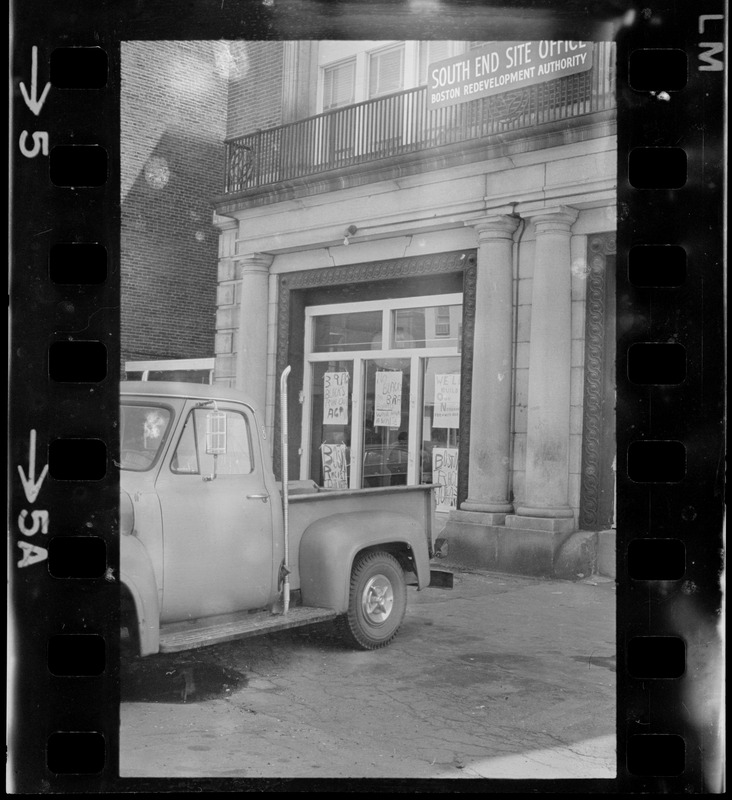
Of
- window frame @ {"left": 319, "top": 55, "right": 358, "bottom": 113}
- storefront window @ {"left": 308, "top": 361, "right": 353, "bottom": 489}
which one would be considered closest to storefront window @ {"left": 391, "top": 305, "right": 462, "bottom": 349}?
storefront window @ {"left": 308, "top": 361, "right": 353, "bottom": 489}

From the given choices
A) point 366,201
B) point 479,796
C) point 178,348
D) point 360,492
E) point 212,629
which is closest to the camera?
point 479,796

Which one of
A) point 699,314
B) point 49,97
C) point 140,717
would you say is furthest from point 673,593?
point 49,97

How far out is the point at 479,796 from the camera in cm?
247

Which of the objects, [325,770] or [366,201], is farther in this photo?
[366,201]

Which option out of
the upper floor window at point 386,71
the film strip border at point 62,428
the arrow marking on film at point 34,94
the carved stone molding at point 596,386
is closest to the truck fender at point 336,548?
the carved stone molding at point 596,386

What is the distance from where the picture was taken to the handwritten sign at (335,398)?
11.6 feet

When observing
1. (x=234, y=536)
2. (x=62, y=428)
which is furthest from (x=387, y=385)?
(x=62, y=428)

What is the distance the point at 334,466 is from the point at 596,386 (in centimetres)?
133

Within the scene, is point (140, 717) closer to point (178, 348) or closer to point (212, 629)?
point (212, 629)

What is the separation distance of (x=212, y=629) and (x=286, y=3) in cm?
271

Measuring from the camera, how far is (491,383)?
144 inches

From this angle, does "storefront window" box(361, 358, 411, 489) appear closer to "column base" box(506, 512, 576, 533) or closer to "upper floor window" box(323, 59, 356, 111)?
"column base" box(506, 512, 576, 533)

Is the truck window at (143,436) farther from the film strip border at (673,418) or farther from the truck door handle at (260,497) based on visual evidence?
the film strip border at (673,418)

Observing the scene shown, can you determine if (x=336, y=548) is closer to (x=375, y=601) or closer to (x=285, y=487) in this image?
(x=375, y=601)
